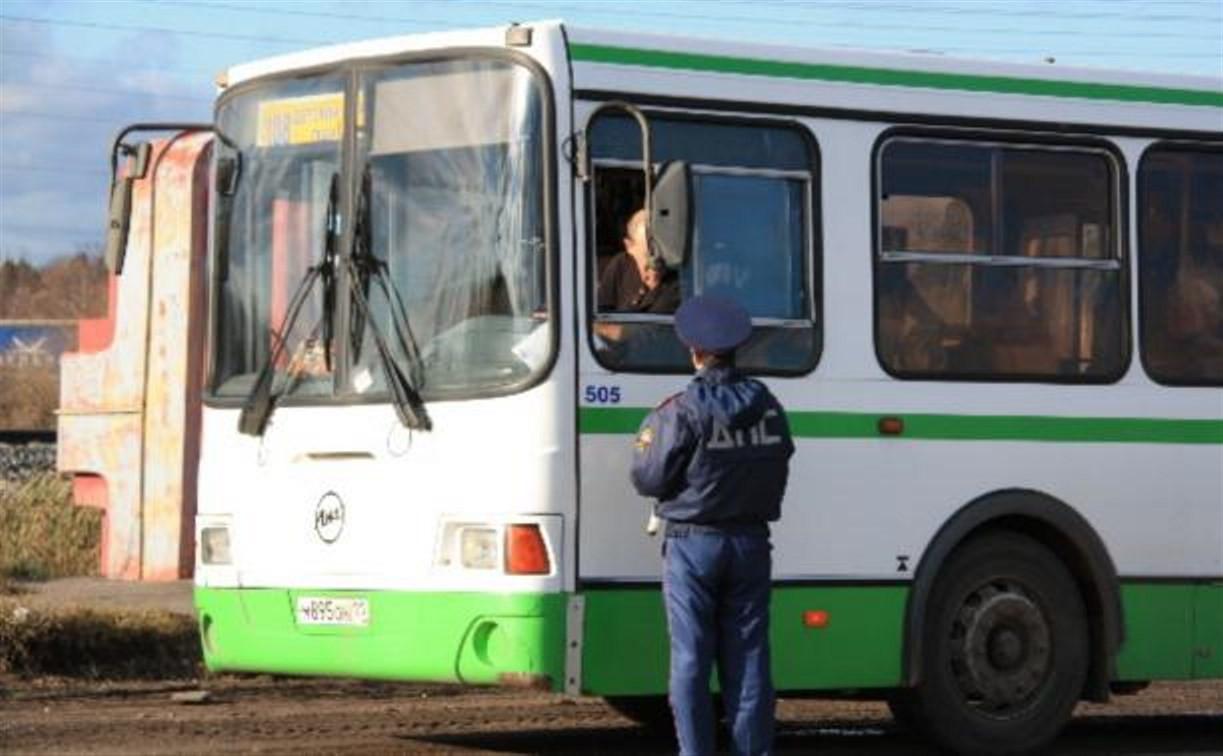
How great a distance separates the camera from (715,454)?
1017 cm

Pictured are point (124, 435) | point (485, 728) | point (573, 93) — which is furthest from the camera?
point (124, 435)

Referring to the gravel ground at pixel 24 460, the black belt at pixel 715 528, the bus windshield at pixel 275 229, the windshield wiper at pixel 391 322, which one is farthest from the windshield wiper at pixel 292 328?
the gravel ground at pixel 24 460

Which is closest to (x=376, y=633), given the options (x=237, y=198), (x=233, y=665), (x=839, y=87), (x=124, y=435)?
(x=233, y=665)

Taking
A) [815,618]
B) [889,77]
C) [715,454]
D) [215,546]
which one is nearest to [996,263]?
[889,77]

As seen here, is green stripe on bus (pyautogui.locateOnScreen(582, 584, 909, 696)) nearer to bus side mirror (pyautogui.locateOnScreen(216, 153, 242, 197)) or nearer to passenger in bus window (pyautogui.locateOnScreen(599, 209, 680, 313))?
passenger in bus window (pyautogui.locateOnScreen(599, 209, 680, 313))

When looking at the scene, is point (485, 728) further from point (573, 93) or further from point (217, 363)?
point (573, 93)

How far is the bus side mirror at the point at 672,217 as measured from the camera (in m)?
10.7

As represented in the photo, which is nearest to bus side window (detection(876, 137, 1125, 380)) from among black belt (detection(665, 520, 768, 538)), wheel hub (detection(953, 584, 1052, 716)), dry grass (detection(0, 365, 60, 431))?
wheel hub (detection(953, 584, 1052, 716))

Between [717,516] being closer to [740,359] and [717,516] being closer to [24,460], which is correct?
[740,359]

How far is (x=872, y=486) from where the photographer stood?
11.6m

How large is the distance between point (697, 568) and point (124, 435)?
35.4 ft

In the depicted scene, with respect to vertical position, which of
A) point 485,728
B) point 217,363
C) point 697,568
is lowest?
point 485,728

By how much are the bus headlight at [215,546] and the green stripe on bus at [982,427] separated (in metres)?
1.92

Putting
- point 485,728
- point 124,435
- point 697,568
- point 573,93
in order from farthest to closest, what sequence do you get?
point 124,435, point 485,728, point 573,93, point 697,568
